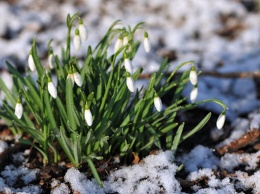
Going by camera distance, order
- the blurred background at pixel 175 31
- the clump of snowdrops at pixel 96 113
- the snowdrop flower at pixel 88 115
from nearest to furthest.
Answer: the snowdrop flower at pixel 88 115
the clump of snowdrops at pixel 96 113
the blurred background at pixel 175 31

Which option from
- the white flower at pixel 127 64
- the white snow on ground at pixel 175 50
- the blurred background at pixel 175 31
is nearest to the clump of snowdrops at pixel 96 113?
the white flower at pixel 127 64

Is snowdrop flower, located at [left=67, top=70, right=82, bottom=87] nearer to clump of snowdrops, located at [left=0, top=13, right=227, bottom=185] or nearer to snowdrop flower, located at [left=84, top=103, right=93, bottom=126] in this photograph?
clump of snowdrops, located at [left=0, top=13, right=227, bottom=185]

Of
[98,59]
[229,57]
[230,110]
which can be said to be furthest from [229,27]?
[98,59]

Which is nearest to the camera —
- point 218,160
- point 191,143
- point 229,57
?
point 218,160

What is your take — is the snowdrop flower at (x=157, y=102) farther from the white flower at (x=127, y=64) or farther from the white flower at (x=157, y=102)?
the white flower at (x=127, y=64)

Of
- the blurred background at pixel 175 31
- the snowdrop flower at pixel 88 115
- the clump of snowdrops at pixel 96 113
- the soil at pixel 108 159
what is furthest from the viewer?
the blurred background at pixel 175 31

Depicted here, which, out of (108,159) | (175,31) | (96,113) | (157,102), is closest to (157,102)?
(157,102)

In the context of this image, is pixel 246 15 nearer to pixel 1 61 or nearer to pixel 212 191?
pixel 1 61

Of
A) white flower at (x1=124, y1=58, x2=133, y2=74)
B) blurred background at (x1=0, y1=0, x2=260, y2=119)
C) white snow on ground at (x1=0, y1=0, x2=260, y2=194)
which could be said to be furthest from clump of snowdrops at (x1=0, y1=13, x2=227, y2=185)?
blurred background at (x1=0, y1=0, x2=260, y2=119)
